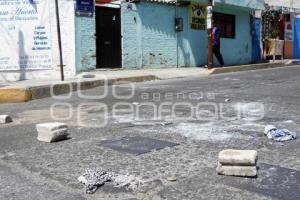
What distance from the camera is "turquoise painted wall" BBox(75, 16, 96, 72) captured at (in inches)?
594

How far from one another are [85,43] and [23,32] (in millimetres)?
1868

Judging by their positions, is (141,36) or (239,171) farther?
(141,36)

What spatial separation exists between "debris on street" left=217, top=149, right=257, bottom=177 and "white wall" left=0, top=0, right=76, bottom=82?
11010 millimetres

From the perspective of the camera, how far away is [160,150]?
527cm

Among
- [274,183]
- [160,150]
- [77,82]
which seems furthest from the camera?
[77,82]

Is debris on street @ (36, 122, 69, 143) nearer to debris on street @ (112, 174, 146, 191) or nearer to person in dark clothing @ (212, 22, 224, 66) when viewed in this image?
debris on street @ (112, 174, 146, 191)

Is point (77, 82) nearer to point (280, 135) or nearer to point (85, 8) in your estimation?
point (85, 8)

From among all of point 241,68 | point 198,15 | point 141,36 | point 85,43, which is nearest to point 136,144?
point 85,43

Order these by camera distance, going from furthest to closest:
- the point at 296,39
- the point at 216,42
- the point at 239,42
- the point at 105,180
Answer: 1. the point at 296,39
2. the point at 239,42
3. the point at 216,42
4. the point at 105,180

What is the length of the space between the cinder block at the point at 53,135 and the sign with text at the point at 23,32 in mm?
9086

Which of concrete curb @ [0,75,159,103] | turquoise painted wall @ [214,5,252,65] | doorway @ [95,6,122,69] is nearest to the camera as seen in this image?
concrete curb @ [0,75,159,103]

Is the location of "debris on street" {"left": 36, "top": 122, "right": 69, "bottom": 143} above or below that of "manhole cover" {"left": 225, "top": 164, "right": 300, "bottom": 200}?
above

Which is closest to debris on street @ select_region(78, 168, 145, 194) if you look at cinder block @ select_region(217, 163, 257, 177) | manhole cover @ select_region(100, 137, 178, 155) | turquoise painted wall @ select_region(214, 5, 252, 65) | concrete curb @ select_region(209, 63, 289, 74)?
cinder block @ select_region(217, 163, 257, 177)

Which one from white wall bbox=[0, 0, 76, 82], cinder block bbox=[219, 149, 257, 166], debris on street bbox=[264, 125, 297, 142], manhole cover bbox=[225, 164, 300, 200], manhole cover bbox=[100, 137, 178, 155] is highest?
white wall bbox=[0, 0, 76, 82]
